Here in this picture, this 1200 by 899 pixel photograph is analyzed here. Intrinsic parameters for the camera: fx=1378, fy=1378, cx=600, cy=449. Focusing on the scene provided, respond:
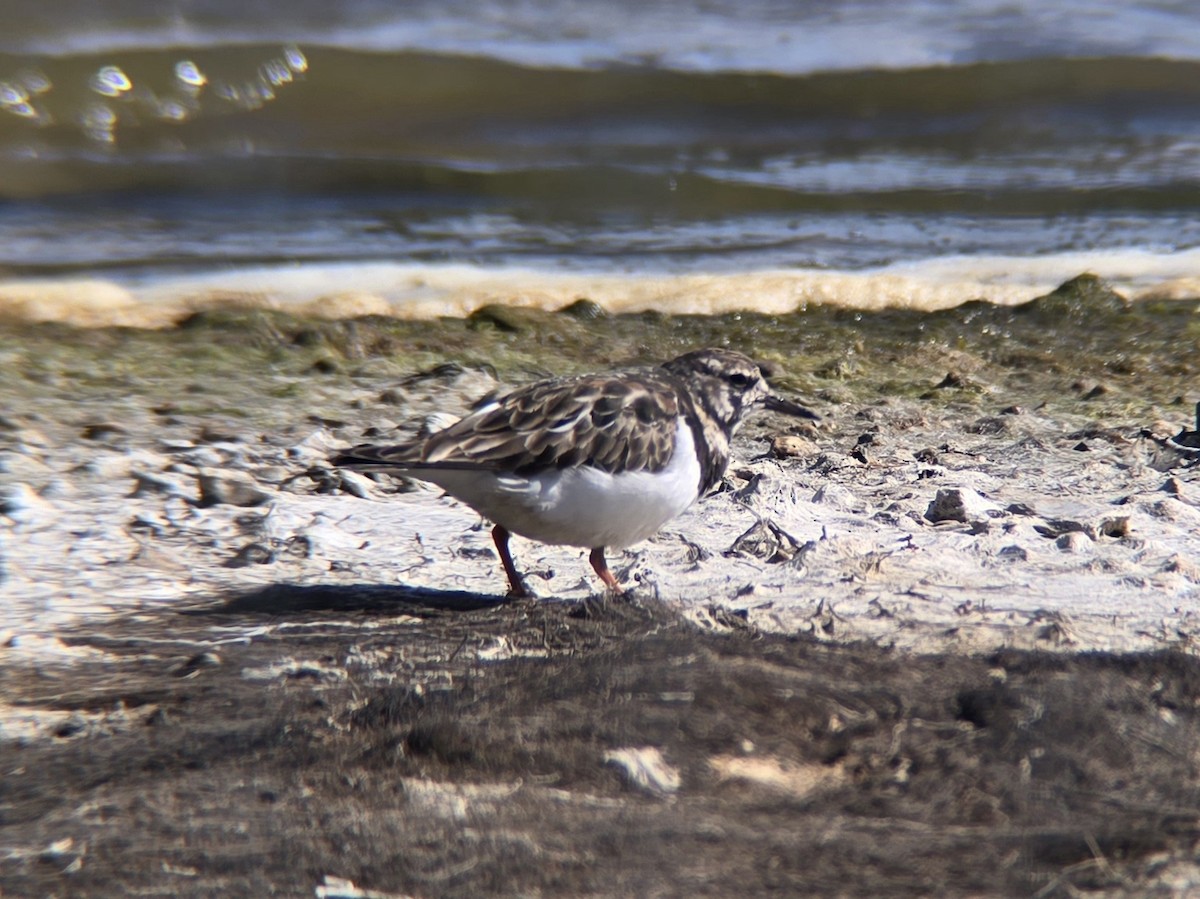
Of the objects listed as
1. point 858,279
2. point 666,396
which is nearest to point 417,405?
point 666,396

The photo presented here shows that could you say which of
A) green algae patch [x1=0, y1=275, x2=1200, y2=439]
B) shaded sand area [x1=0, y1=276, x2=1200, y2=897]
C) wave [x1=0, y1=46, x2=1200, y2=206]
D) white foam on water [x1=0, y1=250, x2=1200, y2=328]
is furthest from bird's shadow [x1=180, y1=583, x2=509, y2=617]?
wave [x1=0, y1=46, x2=1200, y2=206]

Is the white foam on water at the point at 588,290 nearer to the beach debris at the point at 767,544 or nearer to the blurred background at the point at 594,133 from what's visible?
the blurred background at the point at 594,133

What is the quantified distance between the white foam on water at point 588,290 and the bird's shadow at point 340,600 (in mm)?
2785

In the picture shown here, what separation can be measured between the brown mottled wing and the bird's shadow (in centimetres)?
35

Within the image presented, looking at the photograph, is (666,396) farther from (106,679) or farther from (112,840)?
(112,840)

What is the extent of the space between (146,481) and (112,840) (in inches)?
75.2

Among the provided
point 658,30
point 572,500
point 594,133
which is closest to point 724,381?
point 572,500

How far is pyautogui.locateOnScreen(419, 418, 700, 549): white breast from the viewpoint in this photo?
3.28 metres

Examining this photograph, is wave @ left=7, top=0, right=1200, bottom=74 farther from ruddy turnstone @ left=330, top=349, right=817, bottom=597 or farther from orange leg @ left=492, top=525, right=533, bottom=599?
orange leg @ left=492, top=525, right=533, bottom=599

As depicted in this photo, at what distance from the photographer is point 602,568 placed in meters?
3.48

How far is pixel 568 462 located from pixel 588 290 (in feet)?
10.1

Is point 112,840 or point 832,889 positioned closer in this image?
point 832,889

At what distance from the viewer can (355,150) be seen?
344 inches

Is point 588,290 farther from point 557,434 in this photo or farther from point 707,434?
point 557,434
